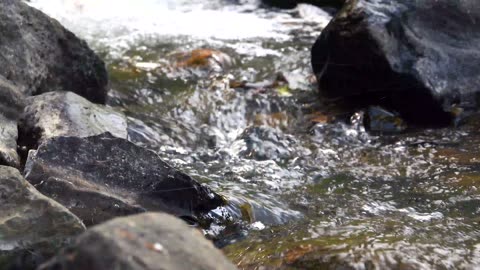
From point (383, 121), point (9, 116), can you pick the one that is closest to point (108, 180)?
point (9, 116)

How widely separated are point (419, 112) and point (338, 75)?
0.95 meters

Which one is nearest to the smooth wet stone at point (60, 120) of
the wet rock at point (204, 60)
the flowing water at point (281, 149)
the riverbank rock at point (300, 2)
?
the flowing water at point (281, 149)

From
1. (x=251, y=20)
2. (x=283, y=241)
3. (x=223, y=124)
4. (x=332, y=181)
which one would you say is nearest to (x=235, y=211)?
(x=283, y=241)

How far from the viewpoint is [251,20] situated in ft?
32.6

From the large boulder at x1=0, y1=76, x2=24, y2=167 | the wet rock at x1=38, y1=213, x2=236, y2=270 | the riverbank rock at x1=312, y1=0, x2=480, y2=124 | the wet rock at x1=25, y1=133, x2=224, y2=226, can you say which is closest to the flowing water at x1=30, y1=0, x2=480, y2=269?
the wet rock at x1=25, y1=133, x2=224, y2=226

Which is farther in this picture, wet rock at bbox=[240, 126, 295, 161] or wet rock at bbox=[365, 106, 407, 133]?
wet rock at bbox=[365, 106, 407, 133]

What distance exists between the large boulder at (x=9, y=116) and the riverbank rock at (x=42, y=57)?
0.30 metres

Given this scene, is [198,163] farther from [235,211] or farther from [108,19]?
[108,19]

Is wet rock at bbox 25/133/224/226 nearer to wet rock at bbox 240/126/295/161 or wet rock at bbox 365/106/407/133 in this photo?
wet rock at bbox 240/126/295/161

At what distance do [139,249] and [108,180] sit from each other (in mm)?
2050

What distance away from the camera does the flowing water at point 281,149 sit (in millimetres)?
3297

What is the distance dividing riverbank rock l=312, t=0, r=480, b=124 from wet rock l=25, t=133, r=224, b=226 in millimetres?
3137

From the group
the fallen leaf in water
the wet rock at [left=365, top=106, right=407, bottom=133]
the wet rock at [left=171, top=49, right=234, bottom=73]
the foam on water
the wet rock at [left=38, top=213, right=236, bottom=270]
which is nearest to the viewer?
the wet rock at [left=38, top=213, right=236, bottom=270]

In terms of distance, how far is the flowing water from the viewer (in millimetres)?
3297
